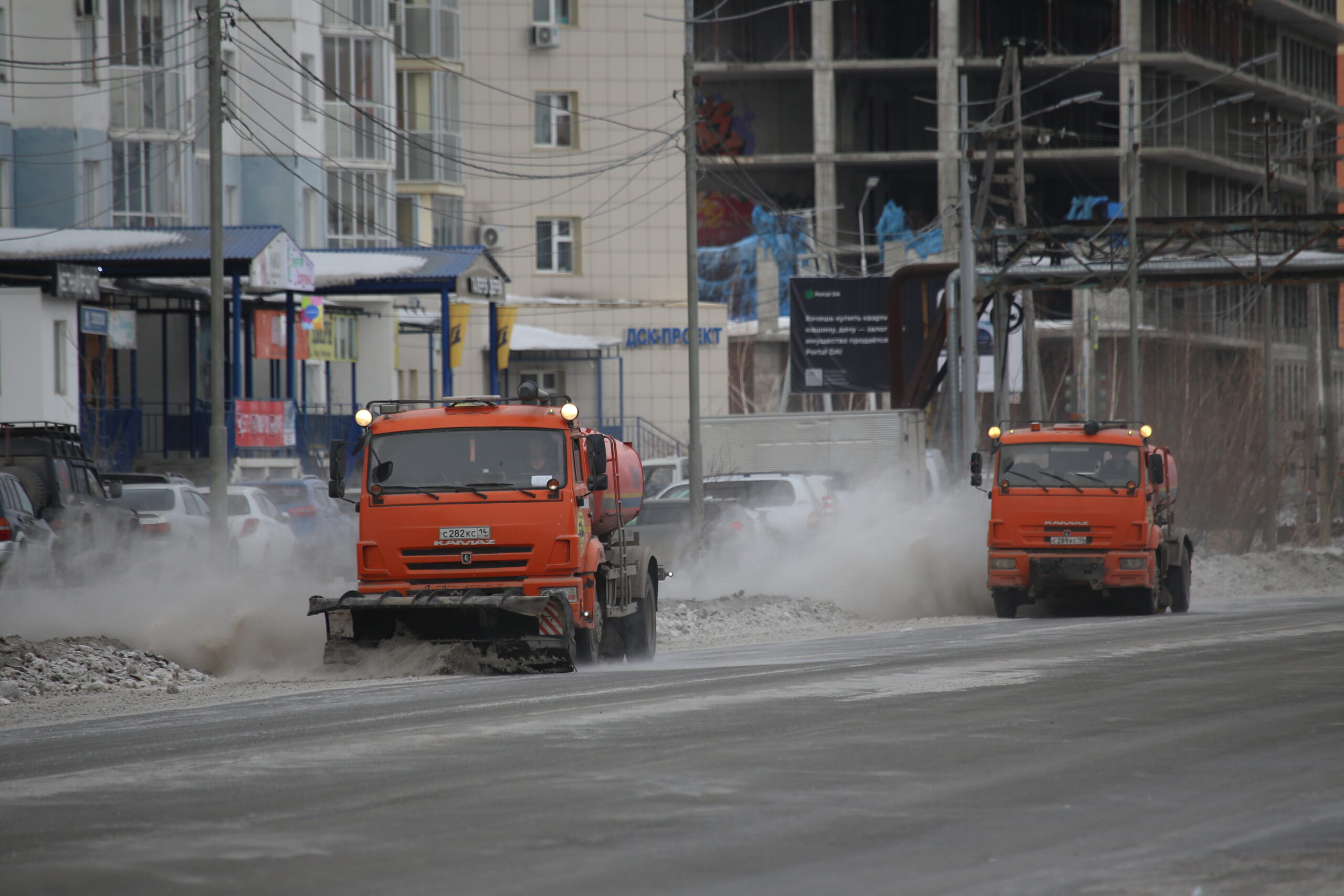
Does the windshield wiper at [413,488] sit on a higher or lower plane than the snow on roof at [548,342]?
lower

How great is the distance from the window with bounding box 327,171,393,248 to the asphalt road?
127 feet

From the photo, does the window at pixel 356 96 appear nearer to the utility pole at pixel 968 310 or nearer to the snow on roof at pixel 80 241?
the snow on roof at pixel 80 241

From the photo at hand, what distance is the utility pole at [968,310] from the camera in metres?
35.0

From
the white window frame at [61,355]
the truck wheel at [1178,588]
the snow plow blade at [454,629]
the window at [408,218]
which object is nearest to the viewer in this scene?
the snow plow blade at [454,629]

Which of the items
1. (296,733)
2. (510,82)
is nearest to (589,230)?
(510,82)

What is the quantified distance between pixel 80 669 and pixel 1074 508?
525 inches

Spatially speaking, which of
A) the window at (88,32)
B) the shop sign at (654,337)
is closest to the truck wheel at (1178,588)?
the window at (88,32)

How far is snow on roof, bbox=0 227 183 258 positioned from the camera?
3516 cm

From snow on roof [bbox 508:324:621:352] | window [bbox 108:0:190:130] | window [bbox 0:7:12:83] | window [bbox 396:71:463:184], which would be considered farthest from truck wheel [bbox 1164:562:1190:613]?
window [bbox 396:71:463:184]

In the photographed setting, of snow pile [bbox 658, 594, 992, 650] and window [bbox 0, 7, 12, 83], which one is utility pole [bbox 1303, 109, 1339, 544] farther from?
window [bbox 0, 7, 12, 83]

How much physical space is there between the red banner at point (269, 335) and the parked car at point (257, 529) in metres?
12.9

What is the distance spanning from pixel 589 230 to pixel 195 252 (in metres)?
31.1

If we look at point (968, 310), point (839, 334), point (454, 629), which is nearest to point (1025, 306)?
point (968, 310)

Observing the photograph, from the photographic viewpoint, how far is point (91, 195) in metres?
41.4
